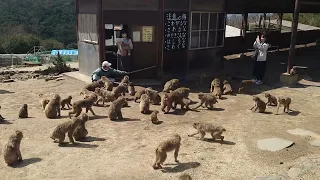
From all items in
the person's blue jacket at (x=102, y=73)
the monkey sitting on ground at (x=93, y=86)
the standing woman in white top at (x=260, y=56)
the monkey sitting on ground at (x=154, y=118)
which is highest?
the standing woman in white top at (x=260, y=56)

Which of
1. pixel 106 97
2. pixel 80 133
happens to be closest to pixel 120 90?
pixel 106 97

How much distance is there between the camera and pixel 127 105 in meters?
11.7

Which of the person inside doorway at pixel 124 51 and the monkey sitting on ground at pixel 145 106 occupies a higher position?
the person inside doorway at pixel 124 51

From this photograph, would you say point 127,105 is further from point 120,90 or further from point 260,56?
point 260,56

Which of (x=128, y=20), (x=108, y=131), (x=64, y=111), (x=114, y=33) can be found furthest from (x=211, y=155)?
(x=114, y=33)

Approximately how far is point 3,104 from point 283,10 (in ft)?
63.2

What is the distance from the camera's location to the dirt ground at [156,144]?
7043 millimetres

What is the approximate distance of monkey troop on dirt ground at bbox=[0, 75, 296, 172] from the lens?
289 inches

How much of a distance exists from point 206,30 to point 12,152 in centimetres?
1158

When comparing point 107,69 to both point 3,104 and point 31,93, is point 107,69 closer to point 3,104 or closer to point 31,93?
point 31,93

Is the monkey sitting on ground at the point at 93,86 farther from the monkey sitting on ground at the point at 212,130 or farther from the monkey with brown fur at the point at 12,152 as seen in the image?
the monkey sitting on ground at the point at 212,130

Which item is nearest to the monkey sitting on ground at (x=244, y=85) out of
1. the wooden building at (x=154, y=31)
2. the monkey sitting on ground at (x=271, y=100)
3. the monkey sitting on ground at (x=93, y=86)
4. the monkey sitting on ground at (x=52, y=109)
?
the monkey sitting on ground at (x=271, y=100)

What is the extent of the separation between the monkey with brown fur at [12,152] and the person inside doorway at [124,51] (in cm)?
769

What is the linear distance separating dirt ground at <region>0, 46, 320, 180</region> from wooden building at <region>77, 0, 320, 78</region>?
3927 millimetres
